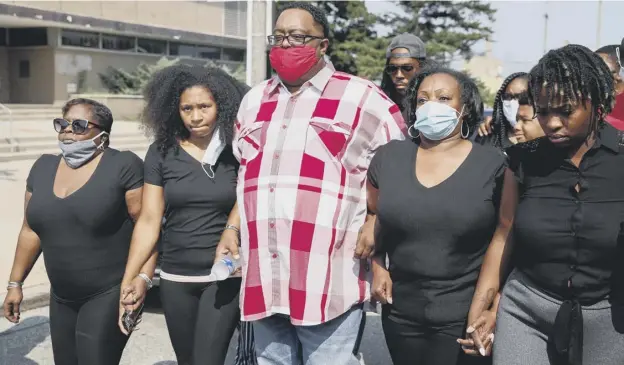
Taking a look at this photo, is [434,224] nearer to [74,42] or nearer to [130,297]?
[130,297]

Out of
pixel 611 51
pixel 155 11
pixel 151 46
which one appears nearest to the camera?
pixel 611 51

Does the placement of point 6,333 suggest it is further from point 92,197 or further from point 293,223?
point 293,223

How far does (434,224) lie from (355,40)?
30.1 meters

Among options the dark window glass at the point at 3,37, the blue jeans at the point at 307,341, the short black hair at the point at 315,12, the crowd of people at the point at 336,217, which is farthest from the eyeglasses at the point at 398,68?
the dark window glass at the point at 3,37

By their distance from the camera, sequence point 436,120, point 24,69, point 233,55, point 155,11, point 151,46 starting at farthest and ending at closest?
1. point 233,55
2. point 155,11
3. point 151,46
4. point 24,69
5. point 436,120

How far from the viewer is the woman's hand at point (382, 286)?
2934mm

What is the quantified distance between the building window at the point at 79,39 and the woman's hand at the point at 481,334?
26.6 metres

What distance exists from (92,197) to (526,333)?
7.11 ft

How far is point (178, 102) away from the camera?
368 centimetres

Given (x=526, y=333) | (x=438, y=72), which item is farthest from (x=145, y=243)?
(x=526, y=333)

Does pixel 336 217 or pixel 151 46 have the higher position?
pixel 151 46

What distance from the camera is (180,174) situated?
3.49 metres

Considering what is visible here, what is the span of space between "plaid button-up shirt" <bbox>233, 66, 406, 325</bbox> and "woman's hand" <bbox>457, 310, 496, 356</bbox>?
0.54 m

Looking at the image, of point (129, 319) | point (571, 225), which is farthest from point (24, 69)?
point (571, 225)
